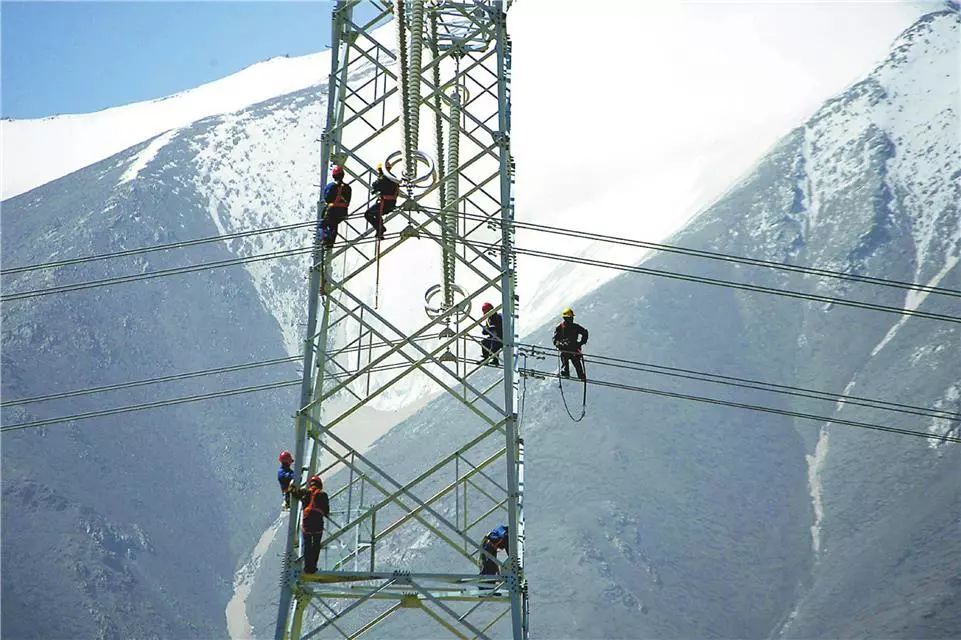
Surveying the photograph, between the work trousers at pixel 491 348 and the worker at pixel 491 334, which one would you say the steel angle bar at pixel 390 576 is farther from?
the worker at pixel 491 334

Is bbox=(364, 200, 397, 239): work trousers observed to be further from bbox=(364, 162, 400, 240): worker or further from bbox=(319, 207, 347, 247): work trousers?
bbox=(319, 207, 347, 247): work trousers

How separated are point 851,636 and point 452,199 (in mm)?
156939

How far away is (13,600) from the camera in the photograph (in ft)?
607

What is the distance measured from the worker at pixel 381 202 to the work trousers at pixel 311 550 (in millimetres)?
6638

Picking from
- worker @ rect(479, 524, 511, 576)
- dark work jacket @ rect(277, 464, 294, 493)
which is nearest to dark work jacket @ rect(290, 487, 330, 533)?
dark work jacket @ rect(277, 464, 294, 493)

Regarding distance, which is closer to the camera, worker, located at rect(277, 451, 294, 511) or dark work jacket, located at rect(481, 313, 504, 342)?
worker, located at rect(277, 451, 294, 511)

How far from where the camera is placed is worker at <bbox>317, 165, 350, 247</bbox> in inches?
1221

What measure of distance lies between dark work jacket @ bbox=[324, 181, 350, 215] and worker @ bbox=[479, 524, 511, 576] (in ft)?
26.1

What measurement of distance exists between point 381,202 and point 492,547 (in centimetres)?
815

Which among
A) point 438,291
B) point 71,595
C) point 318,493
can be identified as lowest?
point 71,595

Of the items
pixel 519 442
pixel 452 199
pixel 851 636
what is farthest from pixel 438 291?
pixel 851 636

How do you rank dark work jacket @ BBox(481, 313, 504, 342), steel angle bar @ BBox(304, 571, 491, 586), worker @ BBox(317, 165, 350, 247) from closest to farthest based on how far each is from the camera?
steel angle bar @ BBox(304, 571, 491, 586) < worker @ BBox(317, 165, 350, 247) < dark work jacket @ BBox(481, 313, 504, 342)

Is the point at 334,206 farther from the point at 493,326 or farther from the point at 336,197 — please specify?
the point at 493,326

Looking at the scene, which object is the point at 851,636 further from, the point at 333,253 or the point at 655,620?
the point at 333,253
